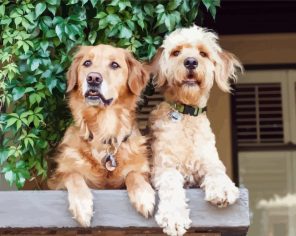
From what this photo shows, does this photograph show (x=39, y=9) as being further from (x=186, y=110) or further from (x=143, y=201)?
(x=143, y=201)

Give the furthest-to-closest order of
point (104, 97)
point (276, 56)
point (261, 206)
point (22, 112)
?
point (261, 206)
point (276, 56)
point (22, 112)
point (104, 97)

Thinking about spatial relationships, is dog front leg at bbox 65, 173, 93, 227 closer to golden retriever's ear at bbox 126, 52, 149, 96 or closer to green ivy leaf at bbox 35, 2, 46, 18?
golden retriever's ear at bbox 126, 52, 149, 96

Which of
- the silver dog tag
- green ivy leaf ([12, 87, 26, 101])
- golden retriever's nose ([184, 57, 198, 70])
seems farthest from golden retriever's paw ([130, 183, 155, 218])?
green ivy leaf ([12, 87, 26, 101])

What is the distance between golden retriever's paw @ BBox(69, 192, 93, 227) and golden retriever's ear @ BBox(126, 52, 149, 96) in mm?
615

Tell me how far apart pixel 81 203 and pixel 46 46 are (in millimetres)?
989

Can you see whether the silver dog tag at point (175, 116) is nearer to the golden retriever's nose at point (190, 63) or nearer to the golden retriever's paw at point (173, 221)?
the golden retriever's nose at point (190, 63)

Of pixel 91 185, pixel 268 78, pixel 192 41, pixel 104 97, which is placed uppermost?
pixel 268 78

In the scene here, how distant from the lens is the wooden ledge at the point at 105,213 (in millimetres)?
3078

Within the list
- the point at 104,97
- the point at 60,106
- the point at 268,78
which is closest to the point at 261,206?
the point at 268,78

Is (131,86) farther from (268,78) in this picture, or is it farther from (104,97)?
(268,78)

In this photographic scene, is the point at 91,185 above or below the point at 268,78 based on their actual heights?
below

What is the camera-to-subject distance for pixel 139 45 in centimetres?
377

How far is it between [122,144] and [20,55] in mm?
737

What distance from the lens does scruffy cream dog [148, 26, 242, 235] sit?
3.29 meters
